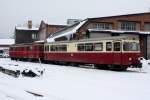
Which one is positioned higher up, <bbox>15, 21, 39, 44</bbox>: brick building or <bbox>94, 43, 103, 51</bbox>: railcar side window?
<bbox>15, 21, 39, 44</bbox>: brick building

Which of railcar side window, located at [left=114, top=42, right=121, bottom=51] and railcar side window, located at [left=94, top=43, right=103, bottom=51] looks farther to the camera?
railcar side window, located at [left=94, top=43, right=103, bottom=51]

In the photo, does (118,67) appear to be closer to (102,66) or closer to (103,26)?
(102,66)

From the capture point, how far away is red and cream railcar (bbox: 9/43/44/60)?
42969mm

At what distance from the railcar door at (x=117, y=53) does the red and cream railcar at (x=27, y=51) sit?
17.5m

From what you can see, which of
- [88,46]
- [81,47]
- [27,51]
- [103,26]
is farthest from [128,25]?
[88,46]

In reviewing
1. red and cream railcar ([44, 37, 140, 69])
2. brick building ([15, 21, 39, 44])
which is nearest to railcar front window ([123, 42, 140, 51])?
red and cream railcar ([44, 37, 140, 69])

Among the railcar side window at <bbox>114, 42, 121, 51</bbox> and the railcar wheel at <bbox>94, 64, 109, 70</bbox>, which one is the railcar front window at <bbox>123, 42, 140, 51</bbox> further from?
the railcar wheel at <bbox>94, 64, 109, 70</bbox>

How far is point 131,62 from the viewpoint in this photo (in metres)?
26.2

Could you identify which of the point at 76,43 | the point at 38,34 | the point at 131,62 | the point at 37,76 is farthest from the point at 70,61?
the point at 38,34

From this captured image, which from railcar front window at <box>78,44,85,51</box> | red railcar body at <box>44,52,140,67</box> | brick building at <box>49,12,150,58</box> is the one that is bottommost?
red railcar body at <box>44,52,140,67</box>

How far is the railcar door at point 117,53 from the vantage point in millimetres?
26178

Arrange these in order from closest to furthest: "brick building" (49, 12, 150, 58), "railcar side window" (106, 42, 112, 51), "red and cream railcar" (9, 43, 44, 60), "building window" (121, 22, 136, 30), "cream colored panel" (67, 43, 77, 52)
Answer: "railcar side window" (106, 42, 112, 51) < "cream colored panel" (67, 43, 77, 52) < "red and cream railcar" (9, 43, 44, 60) < "brick building" (49, 12, 150, 58) < "building window" (121, 22, 136, 30)

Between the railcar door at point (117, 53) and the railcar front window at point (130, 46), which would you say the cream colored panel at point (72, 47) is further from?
the railcar front window at point (130, 46)

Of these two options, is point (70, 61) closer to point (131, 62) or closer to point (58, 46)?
point (58, 46)
